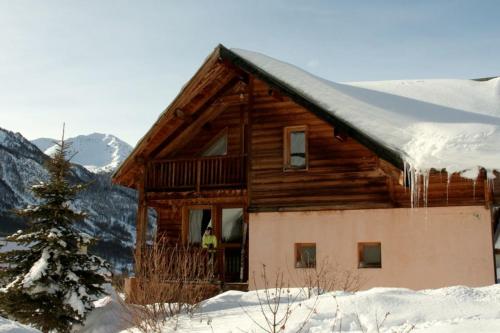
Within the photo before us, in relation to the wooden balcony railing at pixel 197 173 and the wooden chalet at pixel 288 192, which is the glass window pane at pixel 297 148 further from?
the wooden balcony railing at pixel 197 173

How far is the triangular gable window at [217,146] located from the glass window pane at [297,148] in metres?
3.11

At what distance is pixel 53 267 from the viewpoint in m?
13.6

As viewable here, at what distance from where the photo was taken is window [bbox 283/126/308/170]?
1582 cm

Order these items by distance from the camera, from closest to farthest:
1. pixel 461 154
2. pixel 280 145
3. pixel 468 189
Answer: pixel 461 154 → pixel 468 189 → pixel 280 145

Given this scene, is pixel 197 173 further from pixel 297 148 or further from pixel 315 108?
pixel 315 108

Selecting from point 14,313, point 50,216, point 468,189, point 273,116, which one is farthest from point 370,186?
point 14,313

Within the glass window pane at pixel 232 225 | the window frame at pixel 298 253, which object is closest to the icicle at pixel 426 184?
the window frame at pixel 298 253

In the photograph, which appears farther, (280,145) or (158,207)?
(158,207)

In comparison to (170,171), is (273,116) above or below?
above

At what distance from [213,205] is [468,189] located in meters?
7.61


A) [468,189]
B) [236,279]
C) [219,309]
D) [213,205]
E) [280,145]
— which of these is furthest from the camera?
[213,205]

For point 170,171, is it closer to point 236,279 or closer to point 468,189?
point 236,279

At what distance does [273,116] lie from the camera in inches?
640

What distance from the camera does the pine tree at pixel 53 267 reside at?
13086mm
